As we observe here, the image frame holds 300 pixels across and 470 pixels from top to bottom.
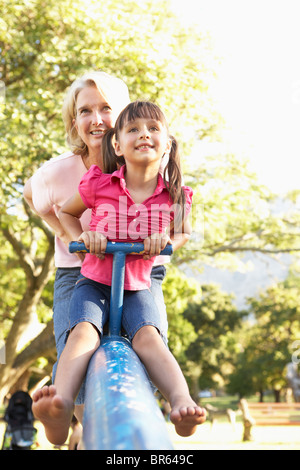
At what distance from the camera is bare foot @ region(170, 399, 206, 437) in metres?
1.90

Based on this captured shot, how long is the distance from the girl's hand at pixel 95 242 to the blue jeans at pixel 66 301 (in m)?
0.40

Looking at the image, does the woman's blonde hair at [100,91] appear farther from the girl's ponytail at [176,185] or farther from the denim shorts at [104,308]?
the denim shorts at [104,308]

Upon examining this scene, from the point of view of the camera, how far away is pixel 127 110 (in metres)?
2.49

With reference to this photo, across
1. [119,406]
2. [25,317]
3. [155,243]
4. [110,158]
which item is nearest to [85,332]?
[155,243]

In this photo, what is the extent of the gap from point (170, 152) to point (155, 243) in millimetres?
612

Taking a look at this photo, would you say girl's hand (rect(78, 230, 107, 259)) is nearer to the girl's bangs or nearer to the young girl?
the young girl

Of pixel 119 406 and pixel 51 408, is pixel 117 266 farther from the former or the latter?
pixel 119 406

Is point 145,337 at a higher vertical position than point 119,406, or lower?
higher

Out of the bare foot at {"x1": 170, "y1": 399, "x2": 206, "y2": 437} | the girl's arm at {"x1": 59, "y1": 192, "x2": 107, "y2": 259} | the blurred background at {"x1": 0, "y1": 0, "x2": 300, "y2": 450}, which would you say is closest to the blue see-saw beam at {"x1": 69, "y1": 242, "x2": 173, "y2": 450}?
the bare foot at {"x1": 170, "y1": 399, "x2": 206, "y2": 437}

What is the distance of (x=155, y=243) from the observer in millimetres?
2283

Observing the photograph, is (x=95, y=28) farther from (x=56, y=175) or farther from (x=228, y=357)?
(x=228, y=357)

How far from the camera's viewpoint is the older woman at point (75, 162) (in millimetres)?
2920

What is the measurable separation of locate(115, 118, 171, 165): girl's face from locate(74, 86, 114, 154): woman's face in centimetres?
47

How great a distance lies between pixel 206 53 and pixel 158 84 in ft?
9.83
